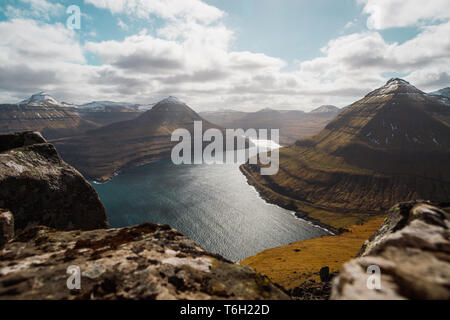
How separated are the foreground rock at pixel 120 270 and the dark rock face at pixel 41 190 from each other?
6827 mm

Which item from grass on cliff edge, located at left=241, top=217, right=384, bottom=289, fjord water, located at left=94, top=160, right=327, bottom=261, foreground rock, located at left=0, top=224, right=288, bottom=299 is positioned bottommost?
fjord water, located at left=94, top=160, right=327, bottom=261

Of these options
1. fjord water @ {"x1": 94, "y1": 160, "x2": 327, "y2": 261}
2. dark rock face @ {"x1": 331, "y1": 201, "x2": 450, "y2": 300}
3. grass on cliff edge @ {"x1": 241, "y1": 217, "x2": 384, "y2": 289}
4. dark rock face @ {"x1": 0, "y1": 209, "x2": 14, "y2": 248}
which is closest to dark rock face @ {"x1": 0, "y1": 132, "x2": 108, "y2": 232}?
dark rock face @ {"x1": 0, "y1": 209, "x2": 14, "y2": 248}

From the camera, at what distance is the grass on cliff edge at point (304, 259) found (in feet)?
211

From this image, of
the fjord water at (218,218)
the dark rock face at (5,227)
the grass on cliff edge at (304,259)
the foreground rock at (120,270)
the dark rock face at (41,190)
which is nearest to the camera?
the foreground rock at (120,270)

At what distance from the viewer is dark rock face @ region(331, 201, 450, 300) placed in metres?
6.95

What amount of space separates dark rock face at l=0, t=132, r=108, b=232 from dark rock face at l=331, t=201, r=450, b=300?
24043 mm

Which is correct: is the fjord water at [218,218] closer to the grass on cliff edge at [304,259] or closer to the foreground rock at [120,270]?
the grass on cliff edge at [304,259]

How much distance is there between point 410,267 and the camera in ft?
25.6

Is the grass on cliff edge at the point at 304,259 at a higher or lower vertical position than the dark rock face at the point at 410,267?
lower

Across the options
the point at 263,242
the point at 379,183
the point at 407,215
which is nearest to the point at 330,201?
the point at 379,183

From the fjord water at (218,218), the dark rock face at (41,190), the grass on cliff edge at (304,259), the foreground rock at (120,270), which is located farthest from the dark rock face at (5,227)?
the fjord water at (218,218)

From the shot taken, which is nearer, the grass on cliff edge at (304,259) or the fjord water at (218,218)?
the grass on cliff edge at (304,259)

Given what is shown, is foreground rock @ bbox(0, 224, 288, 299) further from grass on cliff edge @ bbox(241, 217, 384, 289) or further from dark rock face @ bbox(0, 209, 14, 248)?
grass on cliff edge @ bbox(241, 217, 384, 289)

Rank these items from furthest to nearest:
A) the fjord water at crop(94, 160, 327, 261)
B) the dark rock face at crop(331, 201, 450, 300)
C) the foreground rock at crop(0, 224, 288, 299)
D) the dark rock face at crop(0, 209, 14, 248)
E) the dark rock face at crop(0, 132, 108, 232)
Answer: the fjord water at crop(94, 160, 327, 261) < the dark rock face at crop(0, 132, 108, 232) < the dark rock face at crop(0, 209, 14, 248) < the foreground rock at crop(0, 224, 288, 299) < the dark rock face at crop(331, 201, 450, 300)
